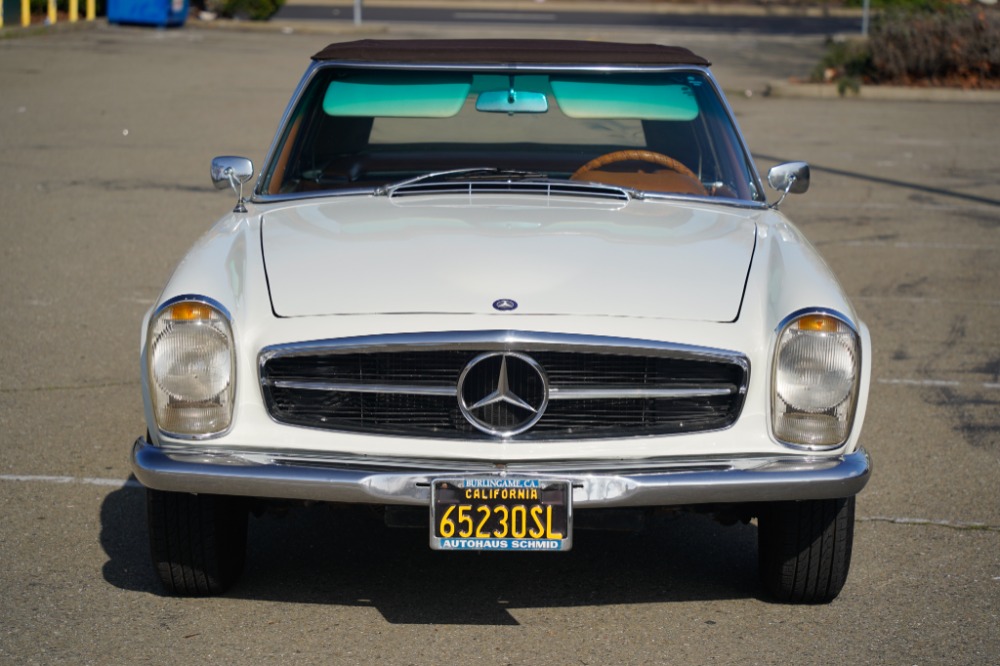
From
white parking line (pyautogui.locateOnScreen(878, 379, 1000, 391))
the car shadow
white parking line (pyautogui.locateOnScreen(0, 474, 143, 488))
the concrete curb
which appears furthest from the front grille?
the concrete curb

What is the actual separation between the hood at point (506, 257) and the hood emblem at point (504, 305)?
2cm

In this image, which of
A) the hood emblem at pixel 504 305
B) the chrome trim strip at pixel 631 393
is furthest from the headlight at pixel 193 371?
the chrome trim strip at pixel 631 393

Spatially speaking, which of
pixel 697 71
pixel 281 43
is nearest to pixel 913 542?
pixel 697 71

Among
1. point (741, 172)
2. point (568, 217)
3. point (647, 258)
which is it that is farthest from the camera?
point (741, 172)

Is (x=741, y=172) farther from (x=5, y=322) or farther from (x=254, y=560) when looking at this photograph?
(x=5, y=322)

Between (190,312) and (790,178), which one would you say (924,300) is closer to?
(790,178)

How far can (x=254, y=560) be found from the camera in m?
4.58

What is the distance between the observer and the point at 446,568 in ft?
14.8

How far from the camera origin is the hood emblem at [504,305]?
3745mm

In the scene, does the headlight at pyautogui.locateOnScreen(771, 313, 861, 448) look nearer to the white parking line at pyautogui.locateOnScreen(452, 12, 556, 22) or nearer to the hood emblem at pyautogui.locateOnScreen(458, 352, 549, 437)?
the hood emblem at pyautogui.locateOnScreen(458, 352, 549, 437)

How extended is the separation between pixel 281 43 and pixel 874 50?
1107 centimetres

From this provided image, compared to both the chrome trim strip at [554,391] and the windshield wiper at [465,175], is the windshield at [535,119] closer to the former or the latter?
the windshield wiper at [465,175]

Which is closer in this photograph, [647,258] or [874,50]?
[647,258]

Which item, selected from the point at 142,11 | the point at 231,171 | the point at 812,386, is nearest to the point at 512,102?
the point at 231,171
